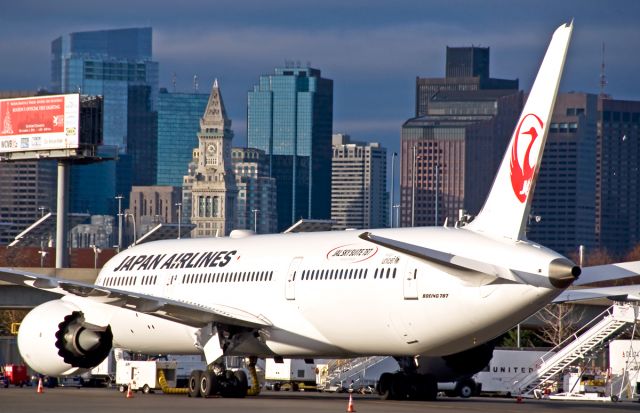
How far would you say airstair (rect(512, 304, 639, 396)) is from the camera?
2199 inches

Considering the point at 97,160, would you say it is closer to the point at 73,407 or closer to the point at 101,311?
the point at 101,311

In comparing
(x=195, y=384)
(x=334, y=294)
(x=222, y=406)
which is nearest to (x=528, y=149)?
(x=334, y=294)

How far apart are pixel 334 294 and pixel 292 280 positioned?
80.0 inches

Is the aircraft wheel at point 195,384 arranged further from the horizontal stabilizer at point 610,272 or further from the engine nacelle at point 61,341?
the horizontal stabilizer at point 610,272

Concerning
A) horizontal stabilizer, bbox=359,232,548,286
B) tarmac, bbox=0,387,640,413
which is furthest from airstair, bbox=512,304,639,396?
horizontal stabilizer, bbox=359,232,548,286

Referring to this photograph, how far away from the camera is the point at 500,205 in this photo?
36031 mm

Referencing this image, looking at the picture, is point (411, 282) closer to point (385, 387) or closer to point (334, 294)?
point (334, 294)

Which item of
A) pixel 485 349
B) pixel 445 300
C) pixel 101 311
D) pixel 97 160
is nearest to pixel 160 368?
pixel 101 311

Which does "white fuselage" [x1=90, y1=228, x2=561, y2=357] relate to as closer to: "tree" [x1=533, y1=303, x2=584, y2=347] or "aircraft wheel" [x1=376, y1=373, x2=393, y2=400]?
"aircraft wheel" [x1=376, y1=373, x2=393, y2=400]

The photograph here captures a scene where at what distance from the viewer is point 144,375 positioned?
50625 mm

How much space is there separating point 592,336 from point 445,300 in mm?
21770

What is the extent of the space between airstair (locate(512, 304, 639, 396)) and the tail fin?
21006mm

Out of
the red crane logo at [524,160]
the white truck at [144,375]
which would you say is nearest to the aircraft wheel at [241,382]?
the white truck at [144,375]

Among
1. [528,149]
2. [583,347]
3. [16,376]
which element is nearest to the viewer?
[528,149]
